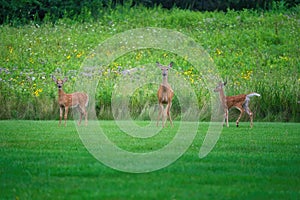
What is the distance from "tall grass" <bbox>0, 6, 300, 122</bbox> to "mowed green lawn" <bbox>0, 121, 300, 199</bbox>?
6.08m

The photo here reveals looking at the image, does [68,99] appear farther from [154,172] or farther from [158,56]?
[158,56]

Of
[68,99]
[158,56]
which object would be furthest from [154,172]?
[158,56]

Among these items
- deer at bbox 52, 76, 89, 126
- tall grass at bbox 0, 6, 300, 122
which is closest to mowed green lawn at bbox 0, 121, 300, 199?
deer at bbox 52, 76, 89, 126

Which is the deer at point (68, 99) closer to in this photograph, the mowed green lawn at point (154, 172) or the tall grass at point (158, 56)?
the tall grass at point (158, 56)

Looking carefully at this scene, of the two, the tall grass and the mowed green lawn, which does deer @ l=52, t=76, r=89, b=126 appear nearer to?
the tall grass

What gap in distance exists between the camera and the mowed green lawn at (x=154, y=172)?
6965mm

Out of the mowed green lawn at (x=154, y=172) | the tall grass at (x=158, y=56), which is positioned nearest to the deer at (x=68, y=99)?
the tall grass at (x=158, y=56)

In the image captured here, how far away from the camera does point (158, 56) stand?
2870 centimetres

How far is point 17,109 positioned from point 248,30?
51.9 ft

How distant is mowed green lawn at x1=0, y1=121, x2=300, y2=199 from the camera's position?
22.9 ft

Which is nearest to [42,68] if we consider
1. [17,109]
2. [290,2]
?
[17,109]

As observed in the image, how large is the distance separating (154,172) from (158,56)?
67.5ft

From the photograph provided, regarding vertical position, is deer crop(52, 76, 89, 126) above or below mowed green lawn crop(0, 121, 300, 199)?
above

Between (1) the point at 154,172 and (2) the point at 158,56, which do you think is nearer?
(1) the point at 154,172
